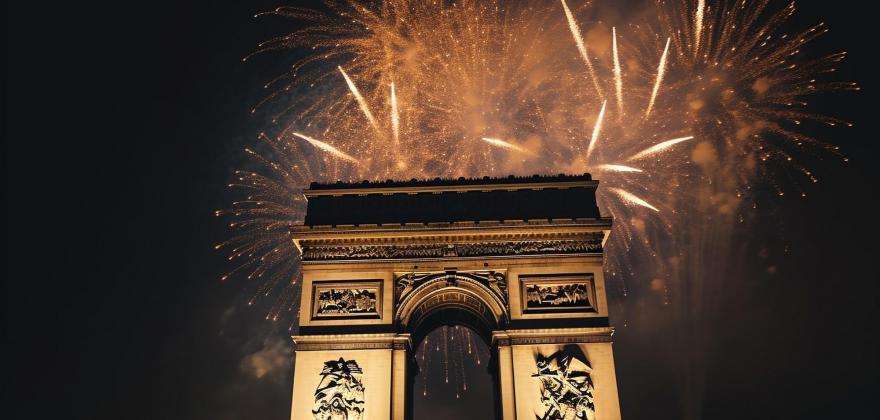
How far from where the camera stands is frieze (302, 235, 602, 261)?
696 inches

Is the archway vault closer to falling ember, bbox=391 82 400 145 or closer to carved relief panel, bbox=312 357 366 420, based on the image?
carved relief panel, bbox=312 357 366 420

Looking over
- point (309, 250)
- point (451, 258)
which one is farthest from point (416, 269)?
point (309, 250)

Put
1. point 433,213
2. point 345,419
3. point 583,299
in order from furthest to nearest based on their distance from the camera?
point 433,213 → point 583,299 → point 345,419

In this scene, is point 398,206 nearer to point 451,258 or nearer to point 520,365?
point 451,258

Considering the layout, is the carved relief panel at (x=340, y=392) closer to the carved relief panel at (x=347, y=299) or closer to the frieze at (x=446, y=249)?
the carved relief panel at (x=347, y=299)

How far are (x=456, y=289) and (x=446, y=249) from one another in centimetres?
107

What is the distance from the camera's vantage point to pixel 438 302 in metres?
18.6

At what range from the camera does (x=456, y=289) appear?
58.0ft

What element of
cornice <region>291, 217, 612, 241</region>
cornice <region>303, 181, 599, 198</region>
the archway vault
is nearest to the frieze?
cornice <region>291, 217, 612, 241</region>

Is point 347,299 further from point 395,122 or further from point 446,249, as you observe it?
point 395,122

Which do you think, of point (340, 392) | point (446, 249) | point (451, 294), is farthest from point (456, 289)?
point (340, 392)

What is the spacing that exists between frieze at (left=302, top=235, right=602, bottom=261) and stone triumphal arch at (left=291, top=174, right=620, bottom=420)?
26mm

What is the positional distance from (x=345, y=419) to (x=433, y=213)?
5.66 meters

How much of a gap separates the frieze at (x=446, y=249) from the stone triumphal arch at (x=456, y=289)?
0.03 meters
